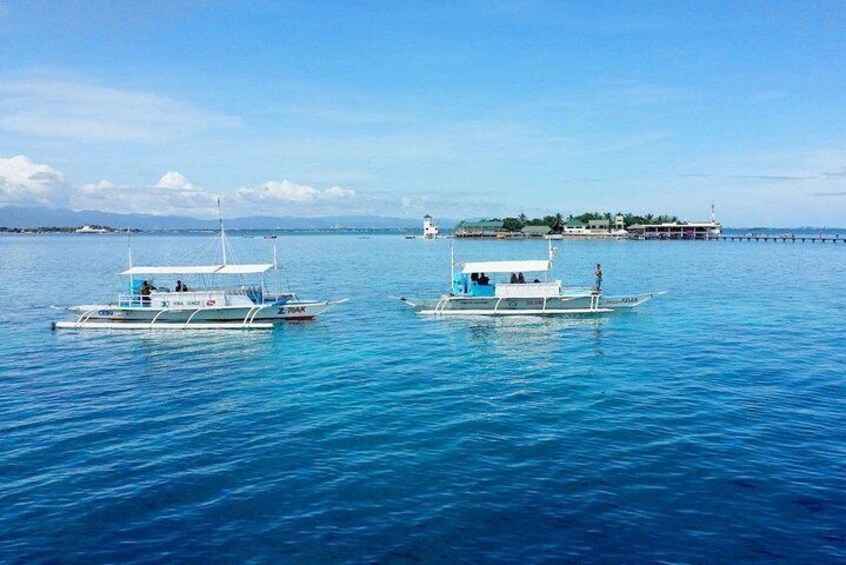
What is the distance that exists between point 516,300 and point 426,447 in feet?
101

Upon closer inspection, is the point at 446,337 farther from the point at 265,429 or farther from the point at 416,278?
the point at 416,278

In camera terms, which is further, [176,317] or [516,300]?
[516,300]

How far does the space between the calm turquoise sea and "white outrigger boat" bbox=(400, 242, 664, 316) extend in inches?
308

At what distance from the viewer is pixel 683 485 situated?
685 inches

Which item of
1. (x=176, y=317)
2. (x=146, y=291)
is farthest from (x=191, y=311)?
(x=146, y=291)

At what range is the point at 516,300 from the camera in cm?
5012

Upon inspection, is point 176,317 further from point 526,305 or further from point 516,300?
point 526,305

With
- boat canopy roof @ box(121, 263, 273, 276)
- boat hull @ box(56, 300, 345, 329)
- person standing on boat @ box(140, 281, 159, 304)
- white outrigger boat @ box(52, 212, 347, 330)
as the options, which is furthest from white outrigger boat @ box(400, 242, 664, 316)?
person standing on boat @ box(140, 281, 159, 304)

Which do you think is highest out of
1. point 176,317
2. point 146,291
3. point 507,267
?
point 507,267

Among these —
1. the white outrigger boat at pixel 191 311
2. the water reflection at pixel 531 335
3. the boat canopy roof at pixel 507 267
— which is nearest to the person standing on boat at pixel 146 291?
the white outrigger boat at pixel 191 311

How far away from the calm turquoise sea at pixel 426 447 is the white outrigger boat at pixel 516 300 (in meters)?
7.83

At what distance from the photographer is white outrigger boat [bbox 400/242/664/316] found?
49.9m

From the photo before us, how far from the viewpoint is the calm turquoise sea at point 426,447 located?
1472cm

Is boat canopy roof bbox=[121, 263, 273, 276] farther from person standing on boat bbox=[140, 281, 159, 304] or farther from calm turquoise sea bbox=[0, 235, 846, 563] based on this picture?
calm turquoise sea bbox=[0, 235, 846, 563]
